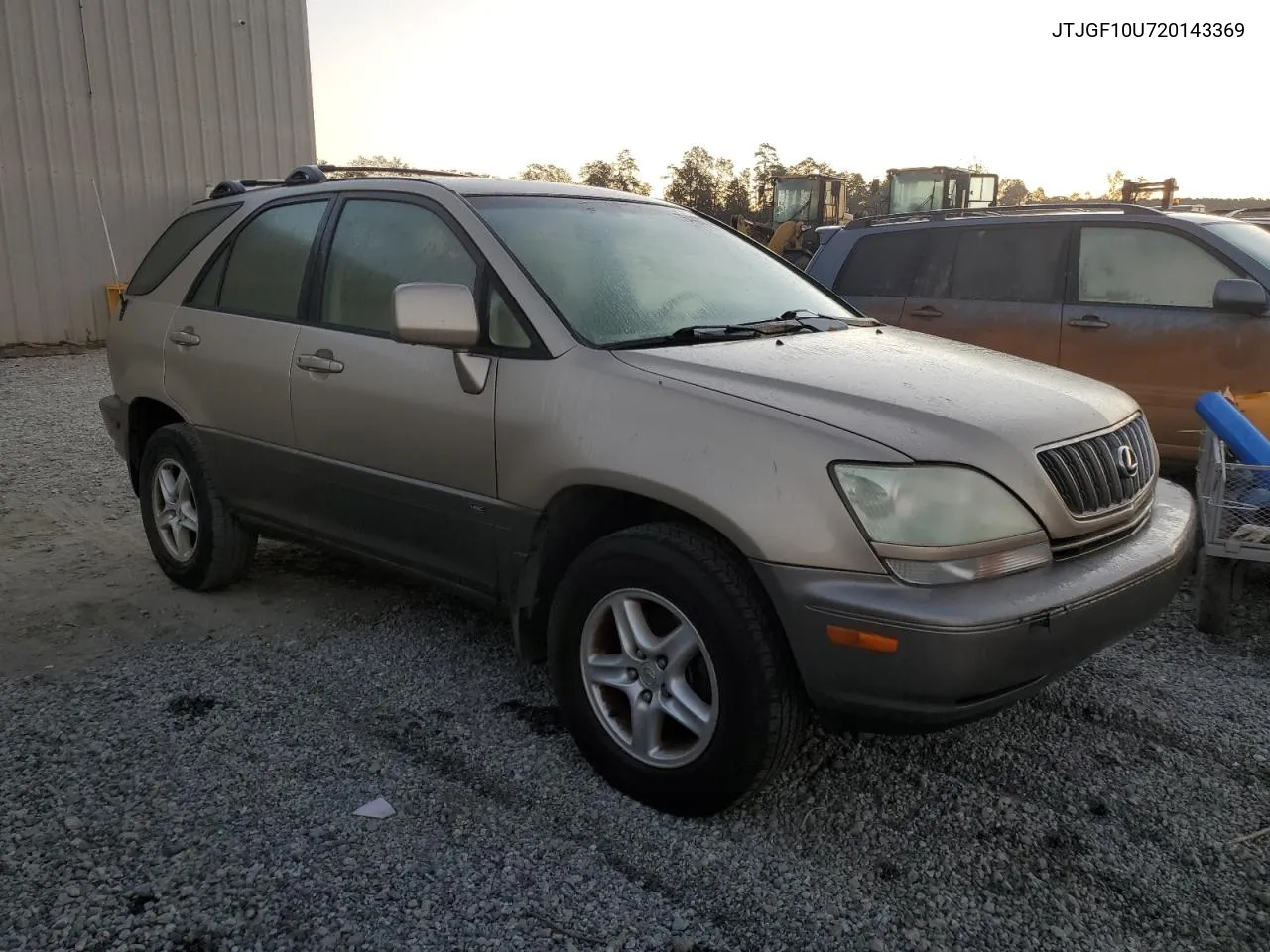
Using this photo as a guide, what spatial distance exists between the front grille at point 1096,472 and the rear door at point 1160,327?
10.2ft

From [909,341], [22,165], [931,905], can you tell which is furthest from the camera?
[22,165]

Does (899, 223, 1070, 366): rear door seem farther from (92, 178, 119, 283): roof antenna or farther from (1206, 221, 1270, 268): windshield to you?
(92, 178, 119, 283): roof antenna

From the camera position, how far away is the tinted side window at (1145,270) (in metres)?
5.73

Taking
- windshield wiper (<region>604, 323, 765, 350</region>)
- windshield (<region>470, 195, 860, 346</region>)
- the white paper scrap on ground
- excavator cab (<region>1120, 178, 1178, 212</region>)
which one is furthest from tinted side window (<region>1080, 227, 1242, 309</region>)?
excavator cab (<region>1120, 178, 1178, 212</region>)

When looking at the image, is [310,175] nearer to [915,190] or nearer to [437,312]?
[437,312]

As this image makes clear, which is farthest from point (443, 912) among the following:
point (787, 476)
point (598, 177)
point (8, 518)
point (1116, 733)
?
point (598, 177)

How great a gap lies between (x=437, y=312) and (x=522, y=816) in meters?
1.48

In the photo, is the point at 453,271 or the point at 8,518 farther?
the point at 8,518

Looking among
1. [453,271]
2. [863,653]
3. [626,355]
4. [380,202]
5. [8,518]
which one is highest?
[380,202]

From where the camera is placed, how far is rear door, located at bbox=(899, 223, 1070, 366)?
6168 millimetres

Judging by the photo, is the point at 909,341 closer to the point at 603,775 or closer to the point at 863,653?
the point at 863,653

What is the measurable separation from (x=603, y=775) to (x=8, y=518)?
15.3ft

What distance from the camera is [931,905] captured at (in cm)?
239

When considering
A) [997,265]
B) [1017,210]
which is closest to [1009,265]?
[997,265]
